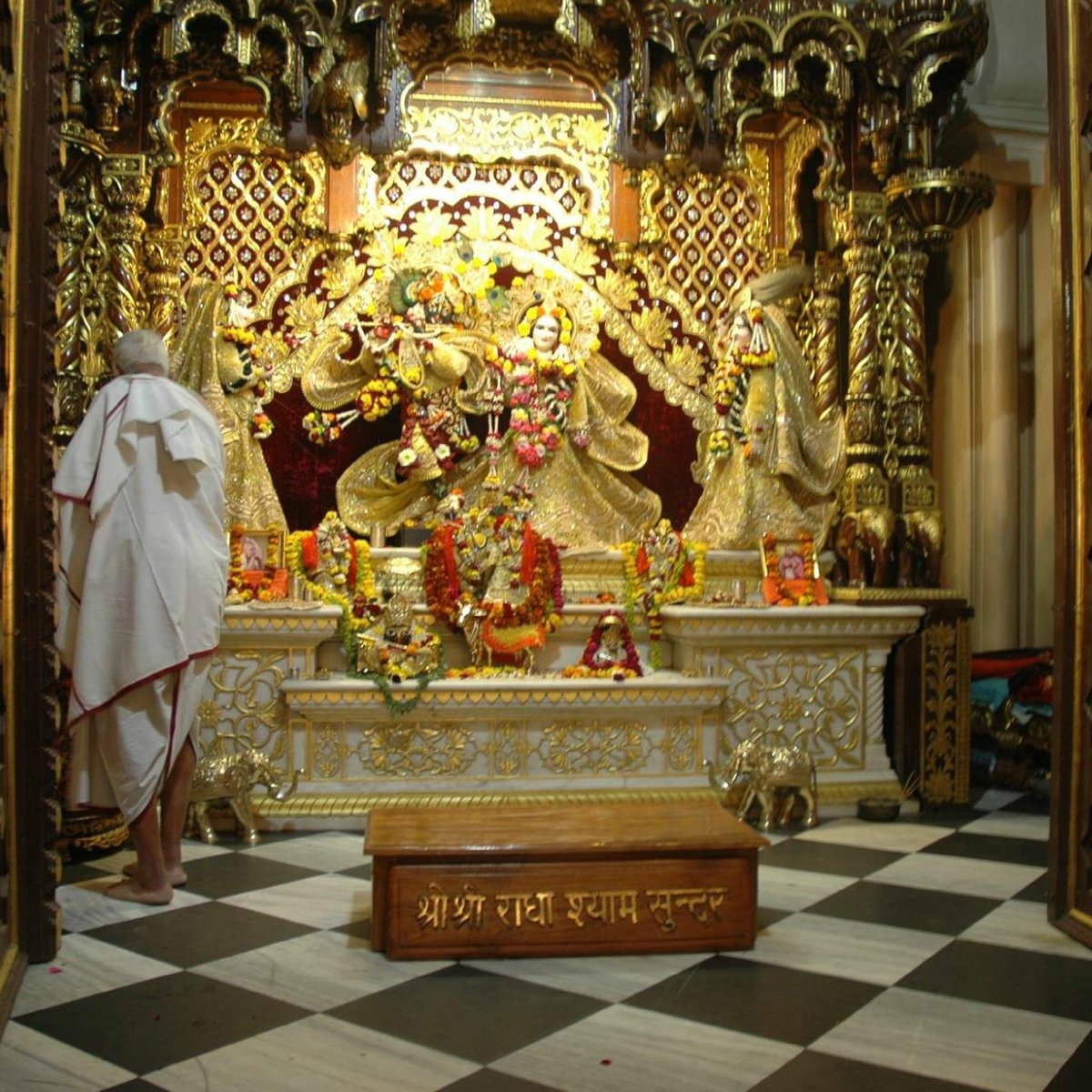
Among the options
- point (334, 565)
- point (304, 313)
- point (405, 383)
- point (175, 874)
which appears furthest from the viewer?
point (304, 313)

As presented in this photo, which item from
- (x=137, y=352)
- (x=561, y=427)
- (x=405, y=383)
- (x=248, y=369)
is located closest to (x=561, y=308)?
(x=561, y=427)

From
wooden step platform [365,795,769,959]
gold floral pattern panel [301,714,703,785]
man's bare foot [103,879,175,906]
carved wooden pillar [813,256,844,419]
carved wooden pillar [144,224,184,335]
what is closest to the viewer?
wooden step platform [365,795,769,959]

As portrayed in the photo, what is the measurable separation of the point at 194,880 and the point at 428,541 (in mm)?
2188

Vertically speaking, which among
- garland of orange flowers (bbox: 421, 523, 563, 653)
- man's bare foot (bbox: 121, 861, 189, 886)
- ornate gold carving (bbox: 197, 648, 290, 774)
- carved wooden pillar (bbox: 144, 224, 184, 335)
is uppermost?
carved wooden pillar (bbox: 144, 224, 184, 335)

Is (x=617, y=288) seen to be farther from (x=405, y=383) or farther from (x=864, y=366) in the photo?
(x=864, y=366)

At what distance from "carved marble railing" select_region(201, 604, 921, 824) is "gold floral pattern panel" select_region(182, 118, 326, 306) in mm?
2145

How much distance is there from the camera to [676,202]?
717 cm

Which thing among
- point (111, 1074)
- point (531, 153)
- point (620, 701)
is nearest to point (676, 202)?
point (531, 153)

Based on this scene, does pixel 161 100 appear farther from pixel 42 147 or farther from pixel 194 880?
pixel 194 880

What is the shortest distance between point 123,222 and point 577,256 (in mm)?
2418

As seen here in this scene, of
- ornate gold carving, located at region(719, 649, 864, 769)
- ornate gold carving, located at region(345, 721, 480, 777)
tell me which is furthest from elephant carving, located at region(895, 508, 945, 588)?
ornate gold carving, located at region(345, 721, 480, 777)

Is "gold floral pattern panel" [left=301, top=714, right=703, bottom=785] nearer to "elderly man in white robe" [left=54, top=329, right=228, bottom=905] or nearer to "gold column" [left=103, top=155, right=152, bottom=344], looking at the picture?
"elderly man in white robe" [left=54, top=329, right=228, bottom=905]

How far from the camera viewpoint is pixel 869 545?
20.6 feet

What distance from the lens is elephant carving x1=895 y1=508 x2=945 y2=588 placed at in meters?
6.29
